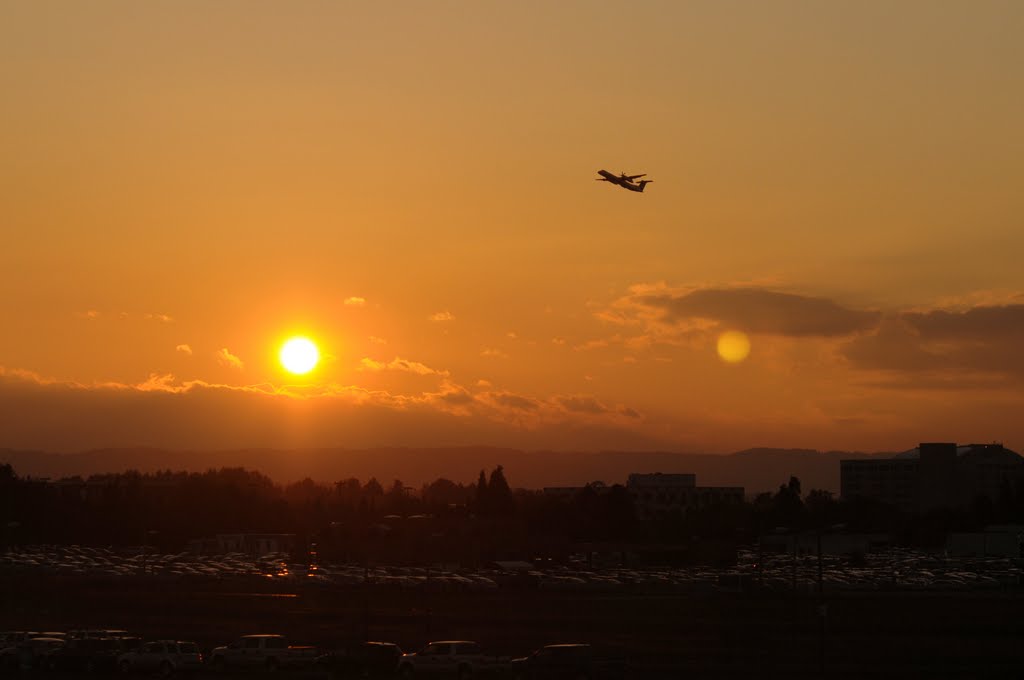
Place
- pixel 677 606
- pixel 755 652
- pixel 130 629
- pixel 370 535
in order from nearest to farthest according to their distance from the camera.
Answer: pixel 755 652, pixel 130 629, pixel 677 606, pixel 370 535

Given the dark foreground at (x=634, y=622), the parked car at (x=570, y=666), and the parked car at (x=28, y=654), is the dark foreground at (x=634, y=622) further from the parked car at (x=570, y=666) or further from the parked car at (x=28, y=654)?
the parked car at (x=28, y=654)

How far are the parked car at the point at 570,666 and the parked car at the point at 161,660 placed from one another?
16633 mm

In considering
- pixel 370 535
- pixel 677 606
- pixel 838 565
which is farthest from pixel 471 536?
pixel 677 606

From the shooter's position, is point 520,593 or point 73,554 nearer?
point 520,593

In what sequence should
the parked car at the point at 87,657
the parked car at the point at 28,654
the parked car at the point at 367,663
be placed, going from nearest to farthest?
the parked car at the point at 367,663, the parked car at the point at 87,657, the parked car at the point at 28,654

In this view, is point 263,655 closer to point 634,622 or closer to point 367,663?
point 367,663

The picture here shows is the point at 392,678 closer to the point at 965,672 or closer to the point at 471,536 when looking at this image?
the point at 965,672

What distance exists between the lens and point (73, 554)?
176 meters

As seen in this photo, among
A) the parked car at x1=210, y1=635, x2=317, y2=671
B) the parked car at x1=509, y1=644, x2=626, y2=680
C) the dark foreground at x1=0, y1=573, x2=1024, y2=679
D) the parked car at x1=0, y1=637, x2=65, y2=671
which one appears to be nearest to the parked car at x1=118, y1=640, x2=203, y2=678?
the parked car at x1=210, y1=635, x2=317, y2=671

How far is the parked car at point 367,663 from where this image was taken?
212 ft

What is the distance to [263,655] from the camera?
221ft

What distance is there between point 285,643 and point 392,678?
24.9ft

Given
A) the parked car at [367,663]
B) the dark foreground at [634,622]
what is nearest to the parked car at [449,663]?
the parked car at [367,663]

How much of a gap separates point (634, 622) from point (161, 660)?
121 ft
